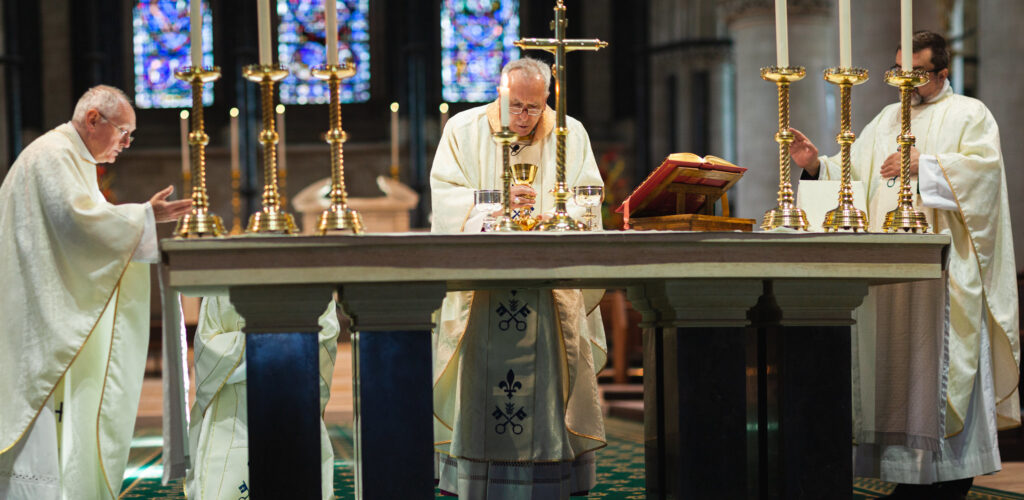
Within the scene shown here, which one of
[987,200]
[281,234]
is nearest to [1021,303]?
[987,200]

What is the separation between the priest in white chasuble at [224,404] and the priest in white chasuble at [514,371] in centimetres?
43

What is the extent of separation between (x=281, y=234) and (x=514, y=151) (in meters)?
1.42

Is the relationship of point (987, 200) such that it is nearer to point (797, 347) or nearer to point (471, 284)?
point (797, 347)

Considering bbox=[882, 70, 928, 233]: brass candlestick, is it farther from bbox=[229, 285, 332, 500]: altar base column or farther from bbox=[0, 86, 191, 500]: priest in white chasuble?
bbox=[0, 86, 191, 500]: priest in white chasuble

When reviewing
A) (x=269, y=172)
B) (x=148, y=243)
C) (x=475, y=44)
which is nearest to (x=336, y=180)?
(x=269, y=172)

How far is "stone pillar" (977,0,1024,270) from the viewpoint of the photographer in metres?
8.10

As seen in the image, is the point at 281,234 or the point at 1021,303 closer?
the point at 281,234

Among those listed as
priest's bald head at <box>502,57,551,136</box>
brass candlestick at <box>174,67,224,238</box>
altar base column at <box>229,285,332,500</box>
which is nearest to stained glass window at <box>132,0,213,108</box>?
priest's bald head at <box>502,57,551,136</box>

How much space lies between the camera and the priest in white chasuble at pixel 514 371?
4.06 metres

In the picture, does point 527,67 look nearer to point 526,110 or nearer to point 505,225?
point 526,110

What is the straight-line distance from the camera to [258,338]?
3.28 meters

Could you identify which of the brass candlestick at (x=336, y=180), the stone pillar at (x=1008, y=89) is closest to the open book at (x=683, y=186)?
the brass candlestick at (x=336, y=180)

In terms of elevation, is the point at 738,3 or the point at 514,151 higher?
the point at 738,3

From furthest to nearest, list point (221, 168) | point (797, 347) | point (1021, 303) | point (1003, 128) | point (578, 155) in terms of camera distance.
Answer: point (221, 168), point (1003, 128), point (1021, 303), point (578, 155), point (797, 347)
